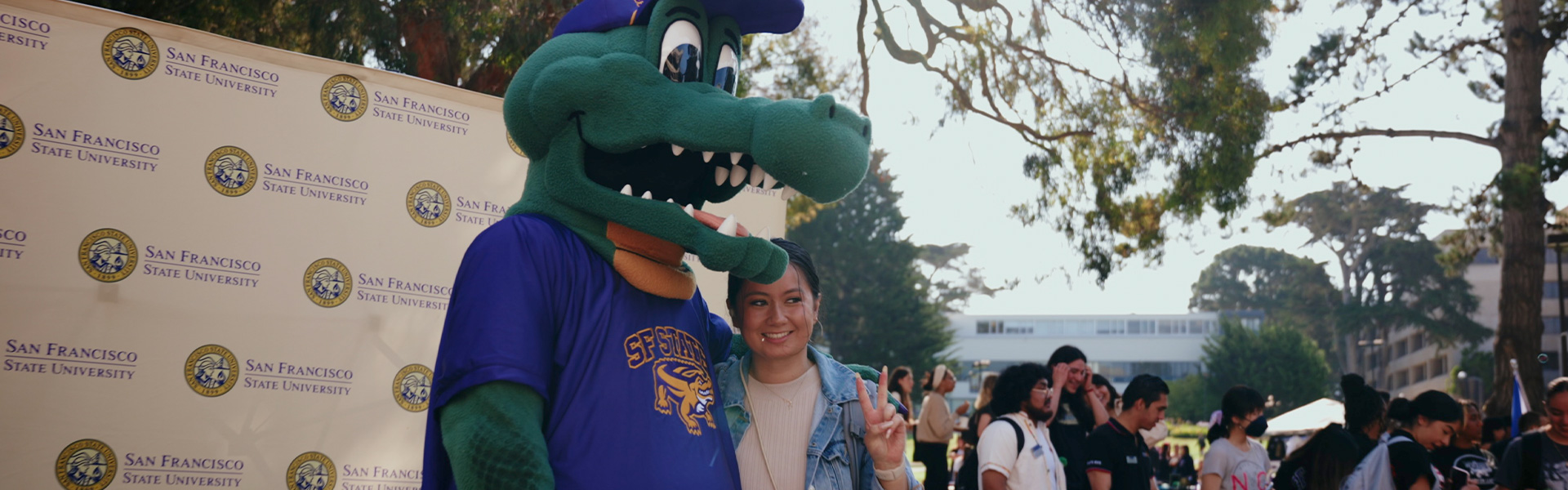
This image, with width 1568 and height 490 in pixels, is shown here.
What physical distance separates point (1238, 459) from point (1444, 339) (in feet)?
137

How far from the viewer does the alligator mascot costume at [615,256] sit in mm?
2227

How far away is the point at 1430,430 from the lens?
548 centimetres

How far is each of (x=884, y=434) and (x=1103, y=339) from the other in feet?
193

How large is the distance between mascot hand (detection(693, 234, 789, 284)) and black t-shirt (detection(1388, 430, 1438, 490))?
393cm

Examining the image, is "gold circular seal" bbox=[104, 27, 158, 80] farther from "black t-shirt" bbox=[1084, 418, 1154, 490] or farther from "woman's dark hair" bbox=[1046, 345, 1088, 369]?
"woman's dark hair" bbox=[1046, 345, 1088, 369]

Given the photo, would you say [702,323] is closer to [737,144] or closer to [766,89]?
[737,144]

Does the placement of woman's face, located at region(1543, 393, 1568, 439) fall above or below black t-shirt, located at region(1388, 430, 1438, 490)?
above

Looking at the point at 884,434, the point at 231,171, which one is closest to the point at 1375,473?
the point at 884,434

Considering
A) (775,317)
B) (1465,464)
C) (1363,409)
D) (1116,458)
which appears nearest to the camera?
(775,317)

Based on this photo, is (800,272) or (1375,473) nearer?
(800,272)

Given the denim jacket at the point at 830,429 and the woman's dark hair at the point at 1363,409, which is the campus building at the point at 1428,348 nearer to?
the woman's dark hair at the point at 1363,409

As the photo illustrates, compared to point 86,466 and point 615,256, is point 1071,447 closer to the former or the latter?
point 615,256

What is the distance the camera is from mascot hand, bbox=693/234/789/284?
2479mm

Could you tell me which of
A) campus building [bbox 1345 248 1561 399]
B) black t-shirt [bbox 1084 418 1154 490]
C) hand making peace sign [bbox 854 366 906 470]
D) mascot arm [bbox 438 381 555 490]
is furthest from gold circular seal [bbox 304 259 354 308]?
campus building [bbox 1345 248 1561 399]
